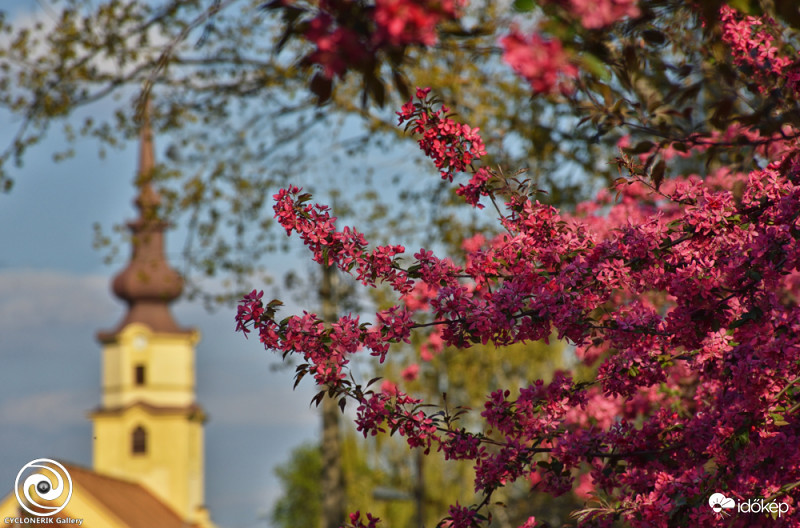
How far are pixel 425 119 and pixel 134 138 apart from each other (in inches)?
372

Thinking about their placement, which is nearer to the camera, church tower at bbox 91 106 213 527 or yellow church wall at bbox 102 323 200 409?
church tower at bbox 91 106 213 527

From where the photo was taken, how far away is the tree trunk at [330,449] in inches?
581

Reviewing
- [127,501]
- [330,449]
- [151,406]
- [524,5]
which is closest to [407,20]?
[524,5]

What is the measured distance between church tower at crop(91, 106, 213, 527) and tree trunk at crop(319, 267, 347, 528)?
4704cm

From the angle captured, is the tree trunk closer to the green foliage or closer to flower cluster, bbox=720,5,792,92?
flower cluster, bbox=720,5,792,92

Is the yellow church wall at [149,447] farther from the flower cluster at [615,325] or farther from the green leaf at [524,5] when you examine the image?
the green leaf at [524,5]

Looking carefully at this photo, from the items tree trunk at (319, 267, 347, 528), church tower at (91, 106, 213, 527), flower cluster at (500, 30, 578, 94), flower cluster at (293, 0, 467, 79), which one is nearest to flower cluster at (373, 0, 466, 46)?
flower cluster at (293, 0, 467, 79)

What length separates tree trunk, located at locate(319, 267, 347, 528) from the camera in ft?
48.4

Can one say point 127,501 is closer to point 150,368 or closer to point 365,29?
point 150,368

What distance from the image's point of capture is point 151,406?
202 ft

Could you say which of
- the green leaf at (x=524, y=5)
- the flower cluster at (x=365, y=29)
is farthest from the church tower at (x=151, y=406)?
the flower cluster at (x=365, y=29)

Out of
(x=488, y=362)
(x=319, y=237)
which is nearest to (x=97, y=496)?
(x=488, y=362)

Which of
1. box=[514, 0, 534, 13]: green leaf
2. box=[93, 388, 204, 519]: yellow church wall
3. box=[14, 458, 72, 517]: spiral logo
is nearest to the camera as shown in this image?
box=[514, 0, 534, 13]: green leaf

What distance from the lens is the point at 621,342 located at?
454cm
